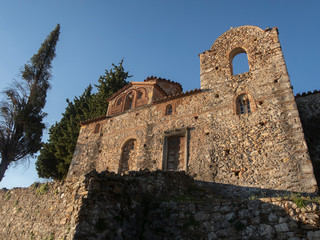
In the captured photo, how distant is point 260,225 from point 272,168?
13.8 feet

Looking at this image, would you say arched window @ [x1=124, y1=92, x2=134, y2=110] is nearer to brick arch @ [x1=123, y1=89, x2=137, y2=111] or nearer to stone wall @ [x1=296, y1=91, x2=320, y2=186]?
brick arch @ [x1=123, y1=89, x2=137, y2=111]

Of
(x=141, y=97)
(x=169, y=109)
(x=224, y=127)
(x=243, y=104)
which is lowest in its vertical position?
(x=224, y=127)

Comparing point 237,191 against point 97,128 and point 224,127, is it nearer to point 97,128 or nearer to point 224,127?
point 224,127

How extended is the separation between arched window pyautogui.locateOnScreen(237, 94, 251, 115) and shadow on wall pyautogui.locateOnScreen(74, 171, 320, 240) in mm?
5949

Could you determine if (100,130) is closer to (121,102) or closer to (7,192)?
(121,102)

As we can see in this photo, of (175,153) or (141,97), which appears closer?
(175,153)

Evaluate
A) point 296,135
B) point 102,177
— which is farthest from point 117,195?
point 296,135

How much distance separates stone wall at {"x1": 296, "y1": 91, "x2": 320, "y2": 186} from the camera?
1061 cm

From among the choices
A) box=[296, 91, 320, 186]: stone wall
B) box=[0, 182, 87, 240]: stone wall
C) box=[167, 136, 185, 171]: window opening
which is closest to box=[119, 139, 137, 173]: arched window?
box=[167, 136, 185, 171]: window opening

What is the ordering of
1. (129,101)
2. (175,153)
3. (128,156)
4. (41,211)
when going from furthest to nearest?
(129,101) < (128,156) < (175,153) < (41,211)

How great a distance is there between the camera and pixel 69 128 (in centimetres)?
1934

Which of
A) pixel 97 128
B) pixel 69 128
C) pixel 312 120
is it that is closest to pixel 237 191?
pixel 312 120

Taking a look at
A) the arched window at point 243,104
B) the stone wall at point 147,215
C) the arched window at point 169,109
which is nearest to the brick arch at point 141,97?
the arched window at point 169,109

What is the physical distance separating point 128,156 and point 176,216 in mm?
→ 7261
